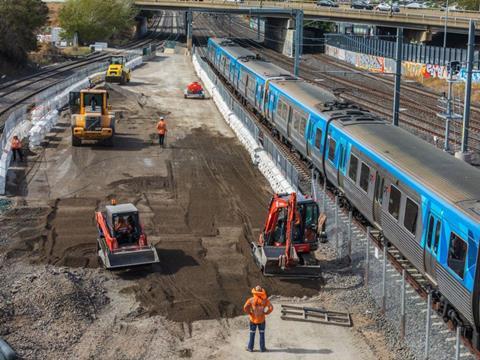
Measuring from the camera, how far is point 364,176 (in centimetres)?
2141

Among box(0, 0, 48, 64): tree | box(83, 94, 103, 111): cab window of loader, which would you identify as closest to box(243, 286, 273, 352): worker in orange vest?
box(83, 94, 103, 111): cab window of loader

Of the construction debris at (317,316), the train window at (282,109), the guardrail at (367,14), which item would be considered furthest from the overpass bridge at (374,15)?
the construction debris at (317,316)

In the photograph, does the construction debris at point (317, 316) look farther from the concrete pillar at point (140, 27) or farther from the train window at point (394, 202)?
the concrete pillar at point (140, 27)

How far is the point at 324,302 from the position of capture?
1789cm

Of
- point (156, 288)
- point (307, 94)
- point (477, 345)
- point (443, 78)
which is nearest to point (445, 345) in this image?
point (477, 345)

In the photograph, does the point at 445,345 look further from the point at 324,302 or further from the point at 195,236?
the point at 195,236

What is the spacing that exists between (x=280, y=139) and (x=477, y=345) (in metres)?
22.5

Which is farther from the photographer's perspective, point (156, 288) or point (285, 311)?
point (156, 288)

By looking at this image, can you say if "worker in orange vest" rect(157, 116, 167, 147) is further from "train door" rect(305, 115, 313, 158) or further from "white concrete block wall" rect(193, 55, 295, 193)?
"train door" rect(305, 115, 313, 158)

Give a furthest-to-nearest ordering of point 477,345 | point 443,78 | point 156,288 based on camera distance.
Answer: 1. point 443,78
2. point 156,288
3. point 477,345

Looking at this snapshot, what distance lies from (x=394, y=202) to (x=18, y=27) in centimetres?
6567

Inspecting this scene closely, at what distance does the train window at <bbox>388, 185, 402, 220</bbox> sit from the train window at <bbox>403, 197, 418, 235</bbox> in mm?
567

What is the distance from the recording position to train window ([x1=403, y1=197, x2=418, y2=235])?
17355 millimetres

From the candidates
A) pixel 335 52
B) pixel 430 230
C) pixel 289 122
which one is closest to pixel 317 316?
pixel 430 230
